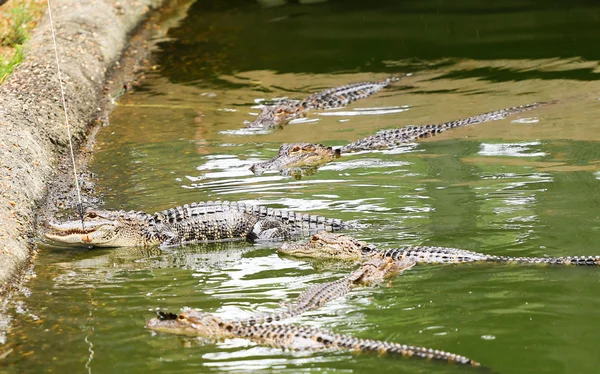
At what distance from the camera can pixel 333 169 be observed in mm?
10367

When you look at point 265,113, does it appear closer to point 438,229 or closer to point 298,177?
point 298,177

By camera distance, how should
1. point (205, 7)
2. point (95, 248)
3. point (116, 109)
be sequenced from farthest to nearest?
point (205, 7), point (116, 109), point (95, 248)

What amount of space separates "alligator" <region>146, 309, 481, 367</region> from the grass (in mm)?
6751

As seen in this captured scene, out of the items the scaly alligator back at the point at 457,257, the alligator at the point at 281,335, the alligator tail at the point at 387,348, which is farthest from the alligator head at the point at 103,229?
the alligator tail at the point at 387,348

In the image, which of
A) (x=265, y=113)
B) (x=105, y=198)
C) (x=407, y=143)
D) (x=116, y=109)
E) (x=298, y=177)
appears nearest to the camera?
(x=105, y=198)

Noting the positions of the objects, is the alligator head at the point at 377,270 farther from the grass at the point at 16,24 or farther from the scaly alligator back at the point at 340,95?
the grass at the point at 16,24

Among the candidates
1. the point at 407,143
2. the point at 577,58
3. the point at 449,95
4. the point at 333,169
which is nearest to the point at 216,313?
the point at 333,169

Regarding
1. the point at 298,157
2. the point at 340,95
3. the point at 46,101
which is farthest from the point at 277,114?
the point at 46,101

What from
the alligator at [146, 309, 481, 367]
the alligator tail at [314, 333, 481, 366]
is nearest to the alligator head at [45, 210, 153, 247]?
the alligator at [146, 309, 481, 367]

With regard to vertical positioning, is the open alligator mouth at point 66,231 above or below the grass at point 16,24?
below

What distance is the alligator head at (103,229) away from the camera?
8195 millimetres

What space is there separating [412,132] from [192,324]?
5893mm

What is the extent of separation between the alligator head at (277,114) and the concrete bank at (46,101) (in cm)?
236

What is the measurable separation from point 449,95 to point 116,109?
16.1ft
